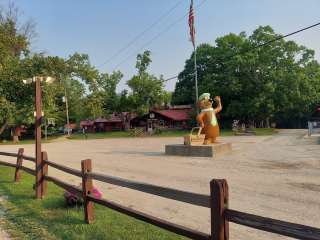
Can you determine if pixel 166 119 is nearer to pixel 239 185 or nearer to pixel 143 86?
pixel 143 86

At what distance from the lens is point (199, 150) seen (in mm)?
17219

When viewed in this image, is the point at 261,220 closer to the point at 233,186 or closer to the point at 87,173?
the point at 87,173

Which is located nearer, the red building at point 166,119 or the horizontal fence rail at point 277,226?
the horizontal fence rail at point 277,226

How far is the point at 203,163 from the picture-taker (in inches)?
565

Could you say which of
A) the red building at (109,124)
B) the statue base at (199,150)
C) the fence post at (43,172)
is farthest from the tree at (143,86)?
the fence post at (43,172)

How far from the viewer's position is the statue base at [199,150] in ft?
55.2

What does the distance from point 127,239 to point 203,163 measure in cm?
931

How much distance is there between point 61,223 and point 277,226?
14.0 ft

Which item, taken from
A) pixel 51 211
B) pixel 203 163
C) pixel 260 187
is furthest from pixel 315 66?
pixel 51 211

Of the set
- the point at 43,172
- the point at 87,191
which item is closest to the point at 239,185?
the point at 87,191

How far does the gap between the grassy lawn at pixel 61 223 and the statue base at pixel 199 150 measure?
951cm

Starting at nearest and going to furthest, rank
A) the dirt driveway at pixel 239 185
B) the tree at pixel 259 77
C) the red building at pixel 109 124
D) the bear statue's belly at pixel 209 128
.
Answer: the dirt driveway at pixel 239 185, the bear statue's belly at pixel 209 128, the tree at pixel 259 77, the red building at pixel 109 124

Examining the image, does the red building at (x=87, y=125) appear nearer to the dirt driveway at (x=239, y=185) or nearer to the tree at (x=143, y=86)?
the tree at (x=143, y=86)

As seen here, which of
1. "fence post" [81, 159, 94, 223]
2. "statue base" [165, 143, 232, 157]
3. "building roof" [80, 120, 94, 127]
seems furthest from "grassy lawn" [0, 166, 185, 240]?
"building roof" [80, 120, 94, 127]
